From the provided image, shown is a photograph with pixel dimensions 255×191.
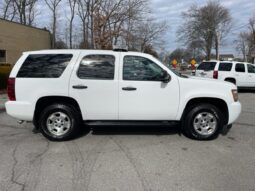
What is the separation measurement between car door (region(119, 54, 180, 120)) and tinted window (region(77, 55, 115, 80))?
25cm

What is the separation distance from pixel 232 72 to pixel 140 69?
11367mm

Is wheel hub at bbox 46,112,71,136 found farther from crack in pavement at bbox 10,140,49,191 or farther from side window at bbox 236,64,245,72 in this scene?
side window at bbox 236,64,245,72

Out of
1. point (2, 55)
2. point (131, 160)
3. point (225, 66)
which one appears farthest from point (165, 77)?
point (2, 55)

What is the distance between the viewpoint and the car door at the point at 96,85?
6156mm

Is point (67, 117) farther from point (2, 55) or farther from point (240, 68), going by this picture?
point (2, 55)

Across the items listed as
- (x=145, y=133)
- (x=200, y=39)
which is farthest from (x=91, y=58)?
(x=200, y=39)

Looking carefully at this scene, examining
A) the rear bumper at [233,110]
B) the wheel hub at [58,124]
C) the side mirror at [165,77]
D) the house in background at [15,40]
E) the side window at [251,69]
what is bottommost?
the wheel hub at [58,124]

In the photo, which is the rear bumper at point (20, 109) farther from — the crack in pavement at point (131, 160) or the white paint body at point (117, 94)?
the crack in pavement at point (131, 160)

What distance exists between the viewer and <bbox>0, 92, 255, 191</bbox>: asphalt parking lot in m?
4.27

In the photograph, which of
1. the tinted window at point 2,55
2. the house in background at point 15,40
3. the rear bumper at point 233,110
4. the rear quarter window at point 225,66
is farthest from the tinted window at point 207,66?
the tinted window at point 2,55

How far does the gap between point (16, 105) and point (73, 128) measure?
4.12 ft

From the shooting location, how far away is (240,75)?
16359 millimetres

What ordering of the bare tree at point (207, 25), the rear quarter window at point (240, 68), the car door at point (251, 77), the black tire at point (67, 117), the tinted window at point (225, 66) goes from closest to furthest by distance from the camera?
the black tire at point (67, 117) < the tinted window at point (225, 66) < the rear quarter window at point (240, 68) < the car door at point (251, 77) < the bare tree at point (207, 25)

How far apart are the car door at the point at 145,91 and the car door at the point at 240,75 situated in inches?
443
